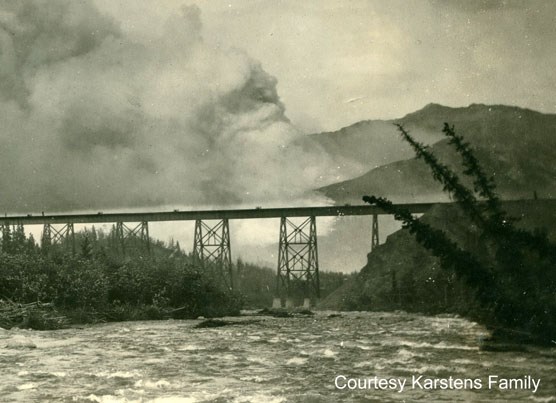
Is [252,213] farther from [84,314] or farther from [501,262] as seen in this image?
[501,262]

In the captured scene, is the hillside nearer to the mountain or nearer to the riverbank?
Result: the mountain

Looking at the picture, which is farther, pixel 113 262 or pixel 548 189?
pixel 548 189

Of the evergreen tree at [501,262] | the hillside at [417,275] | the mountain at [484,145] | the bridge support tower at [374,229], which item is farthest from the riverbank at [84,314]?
the bridge support tower at [374,229]

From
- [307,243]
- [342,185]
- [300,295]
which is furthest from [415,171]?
[307,243]

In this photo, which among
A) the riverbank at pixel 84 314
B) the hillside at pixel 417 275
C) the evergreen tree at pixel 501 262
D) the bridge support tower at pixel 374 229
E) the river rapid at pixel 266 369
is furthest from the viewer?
the bridge support tower at pixel 374 229

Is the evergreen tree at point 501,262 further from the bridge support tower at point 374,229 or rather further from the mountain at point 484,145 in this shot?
the bridge support tower at point 374,229

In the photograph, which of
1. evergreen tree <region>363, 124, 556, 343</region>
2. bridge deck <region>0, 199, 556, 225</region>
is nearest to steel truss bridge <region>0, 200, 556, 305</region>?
bridge deck <region>0, 199, 556, 225</region>

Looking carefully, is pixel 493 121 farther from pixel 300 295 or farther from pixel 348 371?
pixel 348 371
